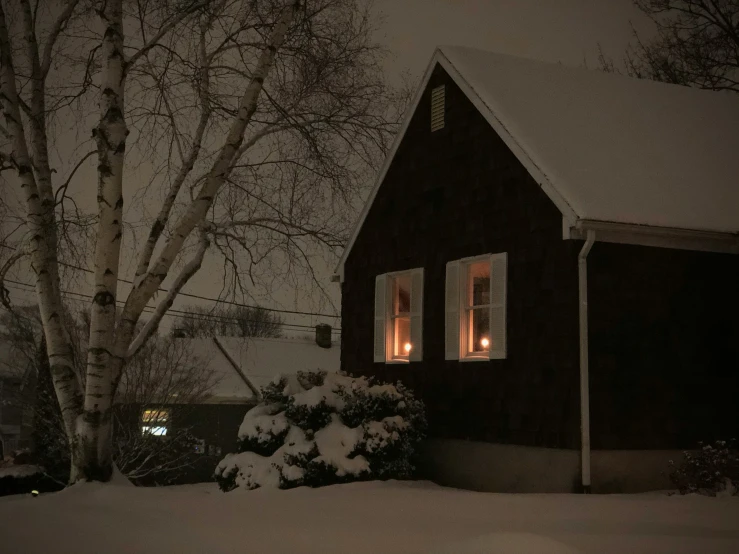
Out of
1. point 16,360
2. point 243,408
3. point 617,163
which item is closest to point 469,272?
point 617,163

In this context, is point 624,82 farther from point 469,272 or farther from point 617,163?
point 469,272

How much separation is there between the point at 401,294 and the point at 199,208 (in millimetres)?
4052

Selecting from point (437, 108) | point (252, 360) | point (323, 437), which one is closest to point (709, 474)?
point (323, 437)

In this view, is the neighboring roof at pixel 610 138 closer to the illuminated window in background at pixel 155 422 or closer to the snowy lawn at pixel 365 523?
the snowy lawn at pixel 365 523

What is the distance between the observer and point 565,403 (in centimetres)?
1112

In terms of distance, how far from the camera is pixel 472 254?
1322 cm

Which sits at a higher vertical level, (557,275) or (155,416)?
(557,275)

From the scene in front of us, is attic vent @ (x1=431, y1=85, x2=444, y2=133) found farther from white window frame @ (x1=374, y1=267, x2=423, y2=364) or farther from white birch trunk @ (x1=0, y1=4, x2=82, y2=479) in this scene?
white birch trunk @ (x1=0, y1=4, x2=82, y2=479)

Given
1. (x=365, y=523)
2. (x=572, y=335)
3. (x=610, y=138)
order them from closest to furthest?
(x=365, y=523) → (x=572, y=335) → (x=610, y=138)

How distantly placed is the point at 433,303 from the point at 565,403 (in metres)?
3.47

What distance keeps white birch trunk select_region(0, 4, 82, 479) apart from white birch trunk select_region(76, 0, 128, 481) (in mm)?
857

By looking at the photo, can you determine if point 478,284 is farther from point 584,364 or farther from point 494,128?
point 584,364

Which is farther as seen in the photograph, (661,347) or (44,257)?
(44,257)

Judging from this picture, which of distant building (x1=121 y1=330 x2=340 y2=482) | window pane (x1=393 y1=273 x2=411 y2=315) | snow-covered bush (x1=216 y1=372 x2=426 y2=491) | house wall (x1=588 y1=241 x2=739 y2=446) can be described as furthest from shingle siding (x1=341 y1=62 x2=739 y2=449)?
distant building (x1=121 y1=330 x2=340 y2=482)
